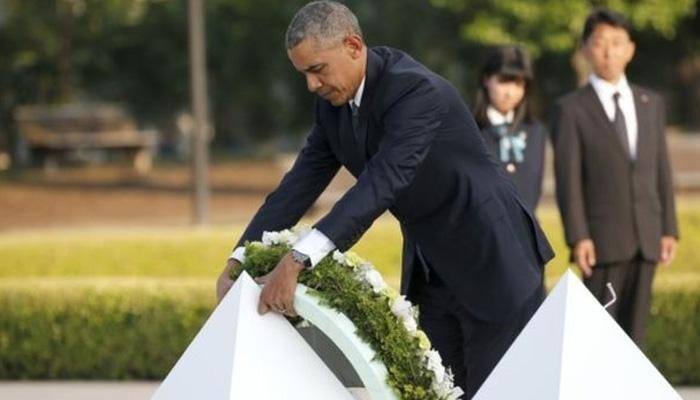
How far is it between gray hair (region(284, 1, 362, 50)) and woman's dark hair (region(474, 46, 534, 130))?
3121 mm

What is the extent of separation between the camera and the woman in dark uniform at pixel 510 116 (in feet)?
25.1

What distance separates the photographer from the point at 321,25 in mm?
4523

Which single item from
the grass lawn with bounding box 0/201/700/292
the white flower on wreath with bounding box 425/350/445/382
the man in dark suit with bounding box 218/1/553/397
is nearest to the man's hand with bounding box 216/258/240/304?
the man in dark suit with bounding box 218/1/553/397

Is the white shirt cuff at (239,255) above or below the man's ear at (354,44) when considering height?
below

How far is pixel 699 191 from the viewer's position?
71.9 ft

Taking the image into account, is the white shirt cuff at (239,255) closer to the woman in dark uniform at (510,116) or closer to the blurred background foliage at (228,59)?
the woman in dark uniform at (510,116)

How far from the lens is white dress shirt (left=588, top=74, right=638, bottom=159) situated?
7613 mm

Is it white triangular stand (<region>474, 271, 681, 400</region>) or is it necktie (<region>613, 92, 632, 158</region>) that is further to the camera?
necktie (<region>613, 92, 632, 158</region>)

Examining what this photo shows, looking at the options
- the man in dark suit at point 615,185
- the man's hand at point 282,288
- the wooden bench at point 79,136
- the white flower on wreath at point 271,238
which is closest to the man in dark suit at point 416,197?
the man's hand at point 282,288

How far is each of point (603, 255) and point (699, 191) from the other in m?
14.6

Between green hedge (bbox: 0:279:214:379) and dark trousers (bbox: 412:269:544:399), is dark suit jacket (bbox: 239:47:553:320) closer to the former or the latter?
dark trousers (bbox: 412:269:544:399)

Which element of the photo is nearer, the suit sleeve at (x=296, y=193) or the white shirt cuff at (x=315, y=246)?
the white shirt cuff at (x=315, y=246)

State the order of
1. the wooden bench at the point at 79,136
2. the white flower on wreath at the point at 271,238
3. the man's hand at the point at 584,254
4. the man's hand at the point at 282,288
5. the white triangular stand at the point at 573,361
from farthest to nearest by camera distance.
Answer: the wooden bench at the point at 79,136 < the man's hand at the point at 584,254 < the white flower on wreath at the point at 271,238 < the man's hand at the point at 282,288 < the white triangular stand at the point at 573,361

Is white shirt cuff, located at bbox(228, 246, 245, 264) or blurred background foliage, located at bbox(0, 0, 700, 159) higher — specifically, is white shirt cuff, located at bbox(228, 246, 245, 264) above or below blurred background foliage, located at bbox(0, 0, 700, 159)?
below
